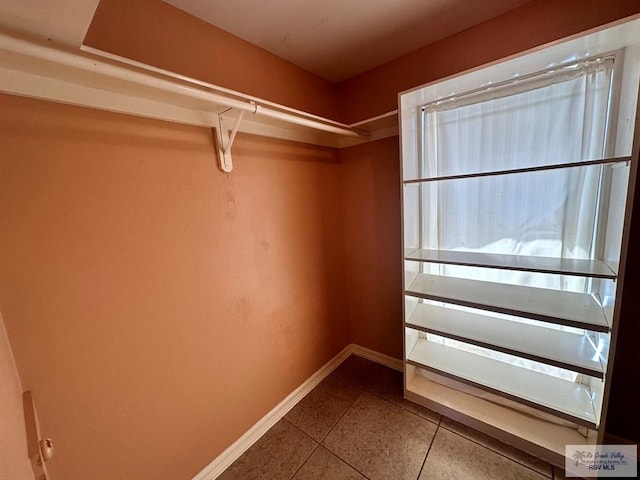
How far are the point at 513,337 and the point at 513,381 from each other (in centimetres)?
28

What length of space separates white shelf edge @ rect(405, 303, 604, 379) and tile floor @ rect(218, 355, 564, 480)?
1.91ft

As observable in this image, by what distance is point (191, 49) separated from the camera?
50.7 inches

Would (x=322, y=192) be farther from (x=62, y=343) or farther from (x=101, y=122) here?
(x=62, y=343)

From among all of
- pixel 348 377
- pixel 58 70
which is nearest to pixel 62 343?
pixel 58 70

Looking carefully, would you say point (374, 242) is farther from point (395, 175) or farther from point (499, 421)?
point (499, 421)

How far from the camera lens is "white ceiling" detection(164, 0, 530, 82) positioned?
1281 millimetres

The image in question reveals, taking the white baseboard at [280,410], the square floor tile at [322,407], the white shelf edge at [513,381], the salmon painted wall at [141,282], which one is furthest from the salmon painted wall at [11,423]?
the white shelf edge at [513,381]

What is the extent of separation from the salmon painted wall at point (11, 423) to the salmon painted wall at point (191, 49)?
3.81ft

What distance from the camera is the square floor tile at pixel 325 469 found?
138 cm

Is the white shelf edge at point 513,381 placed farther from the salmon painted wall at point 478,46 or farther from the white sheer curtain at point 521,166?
the salmon painted wall at point 478,46

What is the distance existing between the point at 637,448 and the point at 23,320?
2.84m

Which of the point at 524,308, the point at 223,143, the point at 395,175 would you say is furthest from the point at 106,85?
the point at 524,308

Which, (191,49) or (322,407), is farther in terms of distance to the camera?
(322,407)

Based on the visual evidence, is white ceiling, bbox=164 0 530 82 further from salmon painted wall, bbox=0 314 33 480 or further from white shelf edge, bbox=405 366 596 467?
white shelf edge, bbox=405 366 596 467
